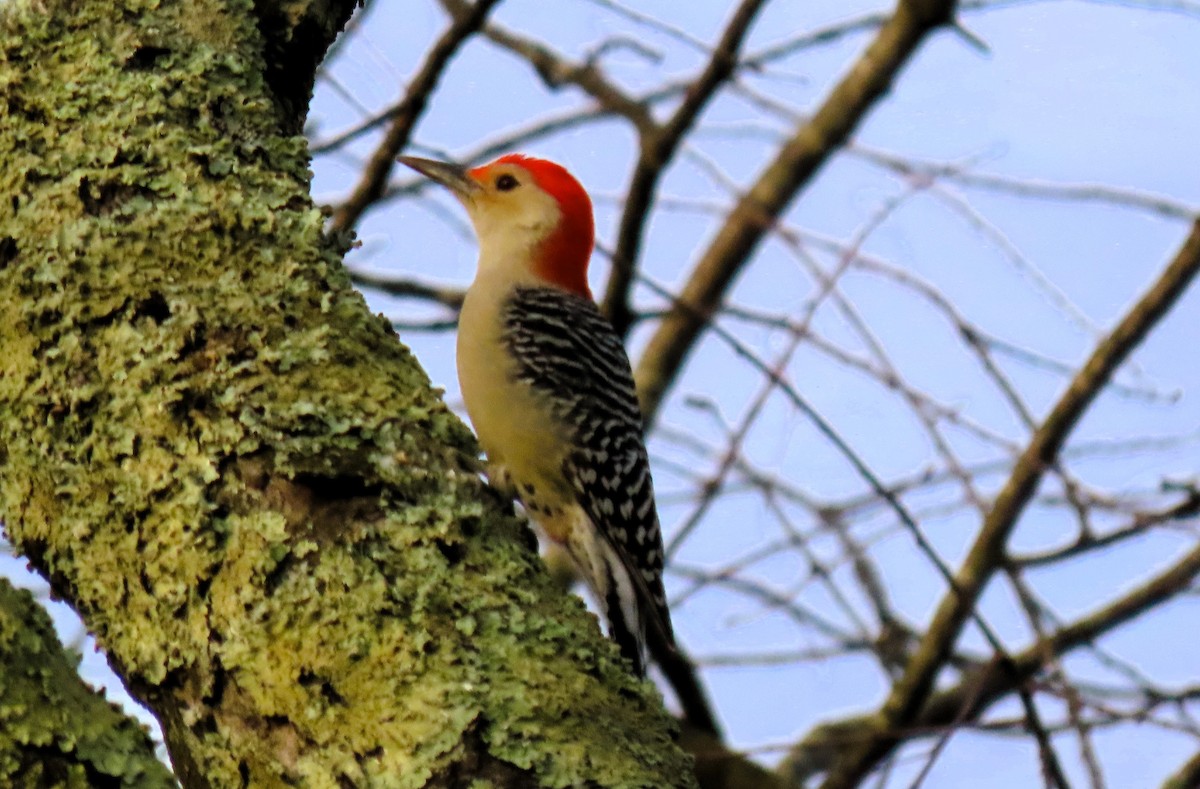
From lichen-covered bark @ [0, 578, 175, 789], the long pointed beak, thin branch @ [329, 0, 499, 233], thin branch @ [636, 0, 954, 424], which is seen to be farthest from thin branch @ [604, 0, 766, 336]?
lichen-covered bark @ [0, 578, 175, 789]

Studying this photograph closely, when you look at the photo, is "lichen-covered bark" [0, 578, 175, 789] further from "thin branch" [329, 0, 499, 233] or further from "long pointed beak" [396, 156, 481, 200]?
"long pointed beak" [396, 156, 481, 200]

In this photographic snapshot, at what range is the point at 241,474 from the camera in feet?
7.46

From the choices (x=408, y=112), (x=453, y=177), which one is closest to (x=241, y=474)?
(x=408, y=112)

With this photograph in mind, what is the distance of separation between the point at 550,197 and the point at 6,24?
3.43 meters

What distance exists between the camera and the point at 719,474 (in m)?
6.00

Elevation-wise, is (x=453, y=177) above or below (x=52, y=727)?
above

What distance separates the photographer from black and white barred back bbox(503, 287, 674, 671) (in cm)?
509

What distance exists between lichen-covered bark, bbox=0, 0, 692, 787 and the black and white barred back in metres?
2.44

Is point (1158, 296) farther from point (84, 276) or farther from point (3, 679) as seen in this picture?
point (3, 679)

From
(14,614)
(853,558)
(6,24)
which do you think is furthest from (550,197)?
(14,614)

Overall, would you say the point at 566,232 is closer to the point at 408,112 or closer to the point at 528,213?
the point at 528,213

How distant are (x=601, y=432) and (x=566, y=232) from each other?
3.78ft

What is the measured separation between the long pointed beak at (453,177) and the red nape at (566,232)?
0.65 feet

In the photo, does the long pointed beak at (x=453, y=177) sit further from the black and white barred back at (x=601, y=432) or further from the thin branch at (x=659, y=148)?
→ the black and white barred back at (x=601, y=432)
